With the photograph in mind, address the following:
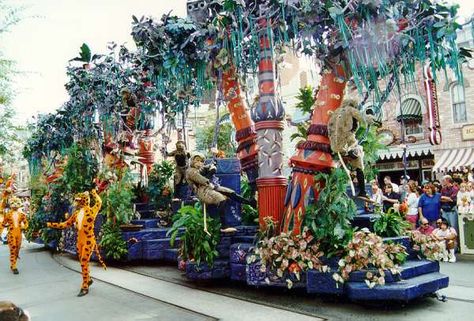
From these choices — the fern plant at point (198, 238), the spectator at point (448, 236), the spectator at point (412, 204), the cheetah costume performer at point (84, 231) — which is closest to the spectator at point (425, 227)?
the spectator at point (448, 236)

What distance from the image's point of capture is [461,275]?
8484 millimetres

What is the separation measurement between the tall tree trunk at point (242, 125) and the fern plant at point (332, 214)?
2498 mm

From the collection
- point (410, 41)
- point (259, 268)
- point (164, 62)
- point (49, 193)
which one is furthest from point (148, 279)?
point (49, 193)

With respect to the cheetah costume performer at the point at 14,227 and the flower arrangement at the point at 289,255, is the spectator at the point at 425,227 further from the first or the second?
the cheetah costume performer at the point at 14,227

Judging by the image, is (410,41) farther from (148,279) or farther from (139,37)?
(148,279)

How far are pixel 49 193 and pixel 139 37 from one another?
9.20 metres

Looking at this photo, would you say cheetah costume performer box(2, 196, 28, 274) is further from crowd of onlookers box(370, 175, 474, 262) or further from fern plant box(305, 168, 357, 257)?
crowd of onlookers box(370, 175, 474, 262)

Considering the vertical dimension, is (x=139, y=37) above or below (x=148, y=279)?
above

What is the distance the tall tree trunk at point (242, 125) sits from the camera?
9.36 metres

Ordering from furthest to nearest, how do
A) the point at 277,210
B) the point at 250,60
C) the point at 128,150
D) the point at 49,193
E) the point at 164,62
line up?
the point at 49,193, the point at 128,150, the point at 250,60, the point at 164,62, the point at 277,210

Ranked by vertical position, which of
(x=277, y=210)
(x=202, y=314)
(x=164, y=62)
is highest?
(x=164, y=62)

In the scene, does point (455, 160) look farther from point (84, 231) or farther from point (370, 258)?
point (84, 231)

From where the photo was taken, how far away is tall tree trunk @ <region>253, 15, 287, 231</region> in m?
7.84

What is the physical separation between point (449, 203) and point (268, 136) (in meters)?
6.31
